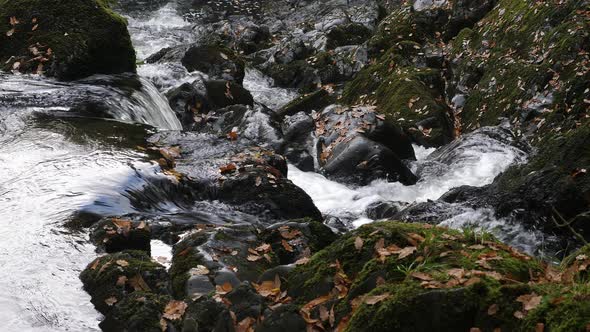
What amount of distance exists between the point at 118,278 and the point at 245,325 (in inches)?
59.6

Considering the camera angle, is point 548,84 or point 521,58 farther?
point 521,58

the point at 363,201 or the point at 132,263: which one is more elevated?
the point at 132,263

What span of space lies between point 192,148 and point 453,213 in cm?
365

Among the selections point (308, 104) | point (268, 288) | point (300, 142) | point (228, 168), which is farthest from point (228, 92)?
point (268, 288)

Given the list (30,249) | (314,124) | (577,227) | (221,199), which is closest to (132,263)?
(30,249)

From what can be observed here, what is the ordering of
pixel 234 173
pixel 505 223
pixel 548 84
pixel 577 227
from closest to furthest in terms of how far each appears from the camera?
pixel 577 227 → pixel 505 223 → pixel 234 173 → pixel 548 84

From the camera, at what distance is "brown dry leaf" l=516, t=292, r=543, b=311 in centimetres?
324

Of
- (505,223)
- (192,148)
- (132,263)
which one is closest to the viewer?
(132,263)

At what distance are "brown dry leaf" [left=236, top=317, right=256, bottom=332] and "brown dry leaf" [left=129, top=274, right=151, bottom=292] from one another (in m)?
1.30

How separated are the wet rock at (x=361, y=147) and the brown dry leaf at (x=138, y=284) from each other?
5.32m

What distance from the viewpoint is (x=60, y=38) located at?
1095cm

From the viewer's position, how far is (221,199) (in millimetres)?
7969

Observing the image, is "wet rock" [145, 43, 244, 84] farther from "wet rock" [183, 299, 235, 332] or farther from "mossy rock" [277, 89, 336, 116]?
"wet rock" [183, 299, 235, 332]

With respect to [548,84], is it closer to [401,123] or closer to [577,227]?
[401,123]
